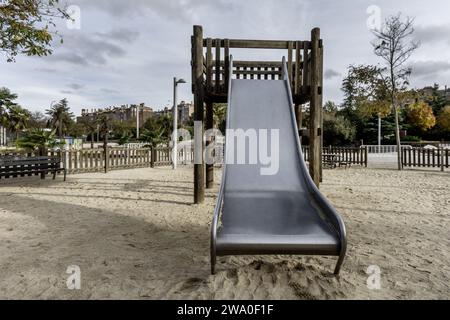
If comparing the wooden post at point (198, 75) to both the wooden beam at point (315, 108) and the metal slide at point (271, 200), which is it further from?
the wooden beam at point (315, 108)

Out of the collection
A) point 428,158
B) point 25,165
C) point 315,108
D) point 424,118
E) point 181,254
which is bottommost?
point 181,254

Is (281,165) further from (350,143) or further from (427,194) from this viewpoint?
(350,143)

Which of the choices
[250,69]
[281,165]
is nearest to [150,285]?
[281,165]

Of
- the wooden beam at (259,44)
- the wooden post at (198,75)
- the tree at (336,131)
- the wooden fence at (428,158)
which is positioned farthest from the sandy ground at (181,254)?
the tree at (336,131)

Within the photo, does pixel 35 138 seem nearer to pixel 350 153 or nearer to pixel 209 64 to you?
pixel 209 64

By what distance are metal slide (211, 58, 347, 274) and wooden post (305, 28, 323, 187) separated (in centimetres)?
64

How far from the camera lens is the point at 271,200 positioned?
4.32 m

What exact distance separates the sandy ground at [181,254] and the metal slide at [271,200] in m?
0.39

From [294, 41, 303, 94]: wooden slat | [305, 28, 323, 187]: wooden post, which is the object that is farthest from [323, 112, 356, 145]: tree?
[305, 28, 323, 187]: wooden post

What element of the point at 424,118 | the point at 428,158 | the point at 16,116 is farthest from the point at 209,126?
the point at 424,118

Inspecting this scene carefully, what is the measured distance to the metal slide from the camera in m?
3.11

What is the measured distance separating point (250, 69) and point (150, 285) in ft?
19.1

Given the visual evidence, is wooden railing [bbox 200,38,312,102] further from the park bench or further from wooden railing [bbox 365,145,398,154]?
wooden railing [bbox 365,145,398,154]

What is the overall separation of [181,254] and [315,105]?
4.25 m
